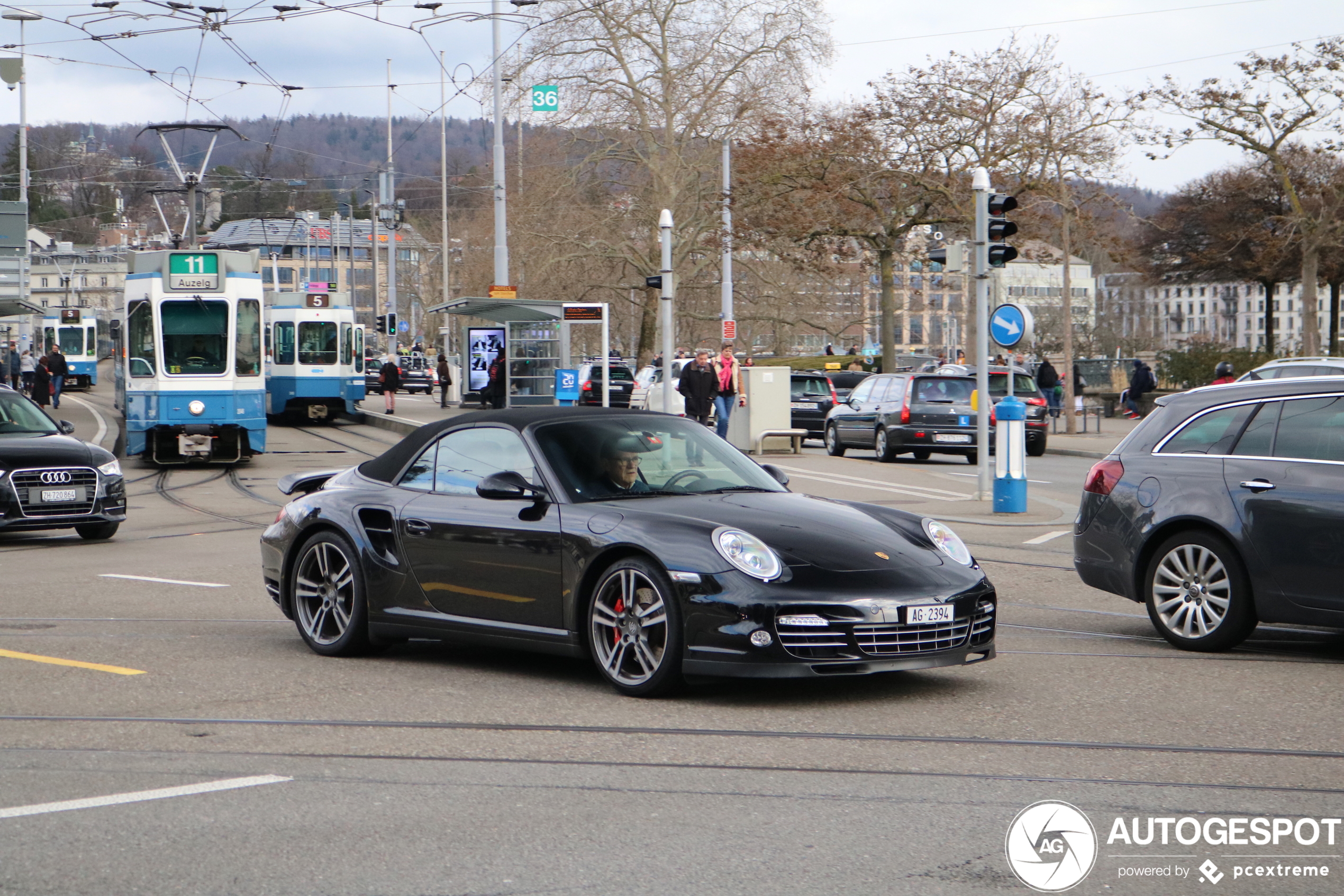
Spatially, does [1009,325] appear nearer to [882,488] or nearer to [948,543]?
[882,488]

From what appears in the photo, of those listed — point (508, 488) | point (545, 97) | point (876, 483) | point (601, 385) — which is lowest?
point (876, 483)

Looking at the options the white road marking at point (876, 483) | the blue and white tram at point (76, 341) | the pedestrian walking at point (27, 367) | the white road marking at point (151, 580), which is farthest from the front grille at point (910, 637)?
the blue and white tram at point (76, 341)

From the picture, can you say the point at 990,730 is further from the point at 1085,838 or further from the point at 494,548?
the point at 494,548

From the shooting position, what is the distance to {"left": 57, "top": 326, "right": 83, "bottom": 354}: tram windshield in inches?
2977

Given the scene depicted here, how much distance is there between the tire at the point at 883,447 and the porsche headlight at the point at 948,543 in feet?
62.5

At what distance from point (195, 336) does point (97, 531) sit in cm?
1037

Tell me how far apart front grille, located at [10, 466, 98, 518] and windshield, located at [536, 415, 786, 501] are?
8881 mm

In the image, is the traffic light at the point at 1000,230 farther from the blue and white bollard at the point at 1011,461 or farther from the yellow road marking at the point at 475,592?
the yellow road marking at the point at 475,592

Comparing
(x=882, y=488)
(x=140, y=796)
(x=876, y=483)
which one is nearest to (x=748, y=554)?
(x=140, y=796)

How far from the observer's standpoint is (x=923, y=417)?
2652 cm

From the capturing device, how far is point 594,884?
4.40m

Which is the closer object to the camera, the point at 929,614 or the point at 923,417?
the point at 929,614

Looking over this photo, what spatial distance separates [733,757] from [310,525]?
11.6 ft

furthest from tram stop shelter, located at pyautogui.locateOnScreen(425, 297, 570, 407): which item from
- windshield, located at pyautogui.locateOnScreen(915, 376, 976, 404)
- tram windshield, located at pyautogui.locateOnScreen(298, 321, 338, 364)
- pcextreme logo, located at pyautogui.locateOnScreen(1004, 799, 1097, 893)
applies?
pcextreme logo, located at pyautogui.locateOnScreen(1004, 799, 1097, 893)
